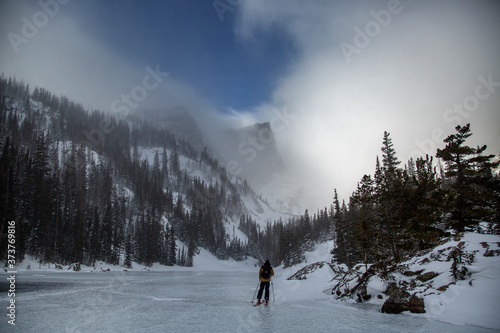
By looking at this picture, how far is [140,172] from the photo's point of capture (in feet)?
530

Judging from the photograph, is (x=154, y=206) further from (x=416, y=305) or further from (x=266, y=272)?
(x=416, y=305)

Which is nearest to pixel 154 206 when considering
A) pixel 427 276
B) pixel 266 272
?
pixel 266 272

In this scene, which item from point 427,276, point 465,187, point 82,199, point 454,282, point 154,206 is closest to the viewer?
point 454,282

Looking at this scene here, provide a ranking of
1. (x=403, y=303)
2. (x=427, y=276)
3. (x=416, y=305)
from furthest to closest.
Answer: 1. (x=427, y=276)
2. (x=403, y=303)
3. (x=416, y=305)

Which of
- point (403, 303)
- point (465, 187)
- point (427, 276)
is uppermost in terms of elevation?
point (465, 187)

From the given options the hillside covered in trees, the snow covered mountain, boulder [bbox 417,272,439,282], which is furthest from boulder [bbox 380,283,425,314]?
the snow covered mountain

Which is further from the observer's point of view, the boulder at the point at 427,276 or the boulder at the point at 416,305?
the boulder at the point at 427,276

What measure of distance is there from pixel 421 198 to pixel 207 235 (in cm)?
13894

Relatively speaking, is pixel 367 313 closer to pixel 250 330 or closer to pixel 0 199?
pixel 250 330

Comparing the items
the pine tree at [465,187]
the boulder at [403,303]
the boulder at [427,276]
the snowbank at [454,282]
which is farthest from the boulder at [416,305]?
the pine tree at [465,187]

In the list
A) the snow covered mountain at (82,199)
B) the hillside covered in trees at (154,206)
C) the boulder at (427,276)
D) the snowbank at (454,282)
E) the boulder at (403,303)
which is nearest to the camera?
the snowbank at (454,282)

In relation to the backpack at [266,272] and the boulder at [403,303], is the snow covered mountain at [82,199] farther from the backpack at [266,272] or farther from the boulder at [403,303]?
the boulder at [403,303]

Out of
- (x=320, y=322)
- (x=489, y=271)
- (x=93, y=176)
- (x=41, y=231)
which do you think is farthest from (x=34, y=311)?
(x=93, y=176)

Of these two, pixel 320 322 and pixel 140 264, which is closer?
pixel 320 322
